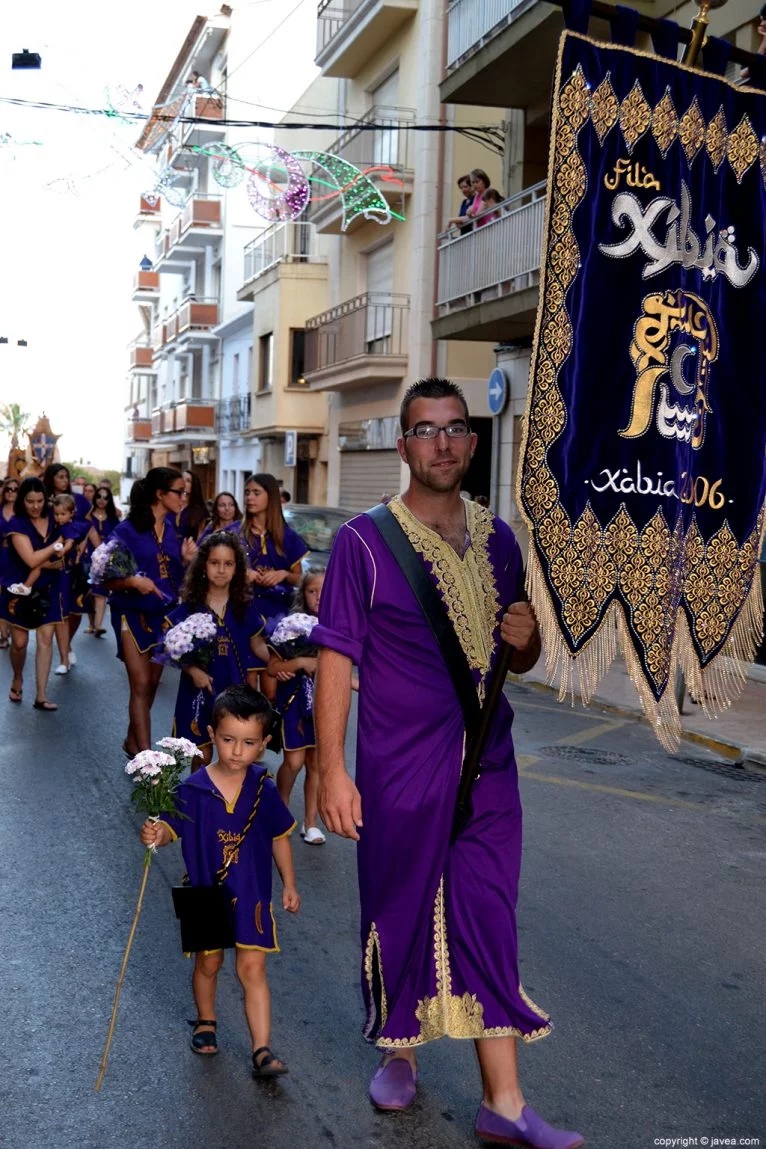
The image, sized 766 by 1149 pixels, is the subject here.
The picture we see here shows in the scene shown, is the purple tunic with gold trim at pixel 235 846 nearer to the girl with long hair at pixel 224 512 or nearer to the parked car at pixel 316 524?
the girl with long hair at pixel 224 512

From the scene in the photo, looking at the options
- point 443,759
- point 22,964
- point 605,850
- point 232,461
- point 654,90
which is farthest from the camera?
point 232,461

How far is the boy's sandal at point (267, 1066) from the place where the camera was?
157 inches

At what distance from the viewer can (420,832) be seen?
3637mm

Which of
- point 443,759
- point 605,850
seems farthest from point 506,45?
point 443,759

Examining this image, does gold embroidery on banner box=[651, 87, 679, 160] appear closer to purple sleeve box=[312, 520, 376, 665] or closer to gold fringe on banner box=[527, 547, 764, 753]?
gold fringe on banner box=[527, 547, 764, 753]

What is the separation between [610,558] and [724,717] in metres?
8.39

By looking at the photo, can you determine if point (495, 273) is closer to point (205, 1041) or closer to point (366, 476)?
point (366, 476)

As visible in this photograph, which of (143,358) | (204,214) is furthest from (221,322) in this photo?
(143,358)

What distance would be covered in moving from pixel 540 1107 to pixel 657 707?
1.21 m

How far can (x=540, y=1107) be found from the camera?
386 cm

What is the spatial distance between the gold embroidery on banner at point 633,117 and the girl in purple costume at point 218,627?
3617 mm

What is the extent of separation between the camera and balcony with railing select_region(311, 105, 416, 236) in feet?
80.8

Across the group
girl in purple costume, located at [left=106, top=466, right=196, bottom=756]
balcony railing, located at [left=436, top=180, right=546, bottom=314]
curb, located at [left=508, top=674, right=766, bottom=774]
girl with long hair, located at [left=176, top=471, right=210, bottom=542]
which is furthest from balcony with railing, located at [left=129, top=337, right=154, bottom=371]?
girl in purple costume, located at [left=106, top=466, right=196, bottom=756]

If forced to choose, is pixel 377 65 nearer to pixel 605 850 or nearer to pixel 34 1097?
pixel 605 850
